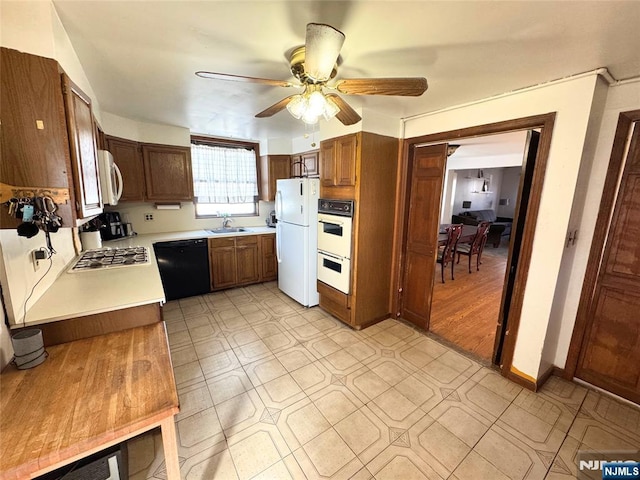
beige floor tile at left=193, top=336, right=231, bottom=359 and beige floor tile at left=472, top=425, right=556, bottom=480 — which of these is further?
beige floor tile at left=193, top=336, right=231, bottom=359

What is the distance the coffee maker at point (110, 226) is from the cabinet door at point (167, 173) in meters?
0.46

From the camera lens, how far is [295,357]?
2430mm

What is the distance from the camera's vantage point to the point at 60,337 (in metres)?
1.31

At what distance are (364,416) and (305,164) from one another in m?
3.36

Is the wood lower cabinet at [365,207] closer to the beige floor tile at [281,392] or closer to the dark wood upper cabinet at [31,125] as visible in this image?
the beige floor tile at [281,392]

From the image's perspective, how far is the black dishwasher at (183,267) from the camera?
3.38 metres

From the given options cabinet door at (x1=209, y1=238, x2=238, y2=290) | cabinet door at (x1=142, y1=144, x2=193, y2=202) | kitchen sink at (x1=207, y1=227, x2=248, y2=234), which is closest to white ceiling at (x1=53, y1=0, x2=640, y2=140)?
cabinet door at (x1=142, y1=144, x2=193, y2=202)

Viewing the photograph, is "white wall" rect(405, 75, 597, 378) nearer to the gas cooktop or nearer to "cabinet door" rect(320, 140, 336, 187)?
"cabinet door" rect(320, 140, 336, 187)

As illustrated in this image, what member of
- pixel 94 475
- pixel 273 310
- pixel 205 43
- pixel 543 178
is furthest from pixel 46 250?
pixel 543 178

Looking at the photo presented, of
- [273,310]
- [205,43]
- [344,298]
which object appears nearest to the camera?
[205,43]

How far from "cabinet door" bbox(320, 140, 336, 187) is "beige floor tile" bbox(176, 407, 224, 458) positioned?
7.80 ft

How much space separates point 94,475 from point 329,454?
3.76 feet

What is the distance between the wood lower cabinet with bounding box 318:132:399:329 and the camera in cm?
265

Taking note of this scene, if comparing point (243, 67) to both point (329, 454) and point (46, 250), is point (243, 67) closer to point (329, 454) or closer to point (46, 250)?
point (46, 250)
